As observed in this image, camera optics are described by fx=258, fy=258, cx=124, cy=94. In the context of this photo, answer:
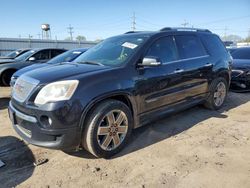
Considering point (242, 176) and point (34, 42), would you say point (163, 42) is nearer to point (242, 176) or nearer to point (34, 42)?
point (242, 176)

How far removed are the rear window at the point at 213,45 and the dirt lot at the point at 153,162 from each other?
5.68 feet

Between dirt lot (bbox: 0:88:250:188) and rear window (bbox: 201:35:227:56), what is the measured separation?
1731 millimetres

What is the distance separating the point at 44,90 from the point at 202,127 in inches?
120

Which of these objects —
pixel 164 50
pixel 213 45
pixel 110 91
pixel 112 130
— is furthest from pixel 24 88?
pixel 213 45

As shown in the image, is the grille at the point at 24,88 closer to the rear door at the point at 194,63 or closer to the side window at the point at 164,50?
the side window at the point at 164,50

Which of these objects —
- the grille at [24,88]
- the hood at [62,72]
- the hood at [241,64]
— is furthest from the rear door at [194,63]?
the hood at [241,64]

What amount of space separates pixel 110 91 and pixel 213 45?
3360 millimetres

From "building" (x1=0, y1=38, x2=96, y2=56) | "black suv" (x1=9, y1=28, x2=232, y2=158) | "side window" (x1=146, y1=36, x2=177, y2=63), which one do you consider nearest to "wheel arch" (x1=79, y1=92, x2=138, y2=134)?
"black suv" (x1=9, y1=28, x2=232, y2=158)

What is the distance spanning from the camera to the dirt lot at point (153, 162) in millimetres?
3111

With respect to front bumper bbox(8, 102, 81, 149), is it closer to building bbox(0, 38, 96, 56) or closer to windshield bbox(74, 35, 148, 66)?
windshield bbox(74, 35, 148, 66)

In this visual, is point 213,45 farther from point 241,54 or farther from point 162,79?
point 241,54

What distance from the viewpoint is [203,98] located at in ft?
18.3

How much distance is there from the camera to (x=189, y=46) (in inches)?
201

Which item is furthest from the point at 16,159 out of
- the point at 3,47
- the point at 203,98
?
the point at 3,47
